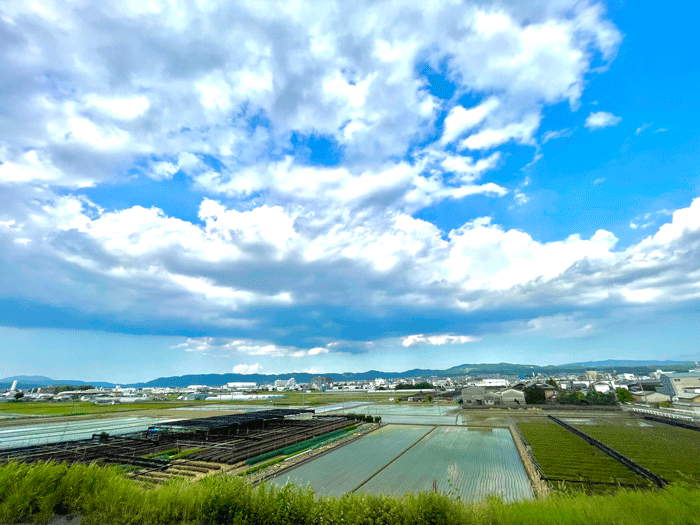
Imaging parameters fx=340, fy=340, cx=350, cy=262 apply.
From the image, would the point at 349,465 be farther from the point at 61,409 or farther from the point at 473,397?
the point at 61,409

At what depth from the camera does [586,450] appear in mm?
26797

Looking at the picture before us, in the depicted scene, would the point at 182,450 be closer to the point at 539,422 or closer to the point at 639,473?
the point at 639,473

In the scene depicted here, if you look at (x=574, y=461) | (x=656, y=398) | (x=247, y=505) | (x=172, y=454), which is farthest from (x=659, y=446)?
(x=656, y=398)

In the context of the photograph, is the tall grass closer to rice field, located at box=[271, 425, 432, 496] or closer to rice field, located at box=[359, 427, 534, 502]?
rice field, located at box=[359, 427, 534, 502]

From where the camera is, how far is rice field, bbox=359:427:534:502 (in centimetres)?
1723

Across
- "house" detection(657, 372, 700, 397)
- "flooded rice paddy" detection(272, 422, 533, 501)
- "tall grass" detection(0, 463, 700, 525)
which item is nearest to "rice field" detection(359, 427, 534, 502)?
"flooded rice paddy" detection(272, 422, 533, 501)

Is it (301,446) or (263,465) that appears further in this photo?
(301,446)

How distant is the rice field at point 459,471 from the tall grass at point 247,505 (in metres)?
5.57

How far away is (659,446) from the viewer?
27.9 metres

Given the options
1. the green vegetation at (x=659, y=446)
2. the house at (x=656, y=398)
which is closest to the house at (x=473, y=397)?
the green vegetation at (x=659, y=446)

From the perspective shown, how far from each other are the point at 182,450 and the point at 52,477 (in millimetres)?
21697

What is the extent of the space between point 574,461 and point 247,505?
24.5 metres

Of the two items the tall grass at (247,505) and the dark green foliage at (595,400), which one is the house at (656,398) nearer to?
the dark green foliage at (595,400)

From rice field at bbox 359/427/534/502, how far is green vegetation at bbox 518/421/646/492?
1.93 metres
